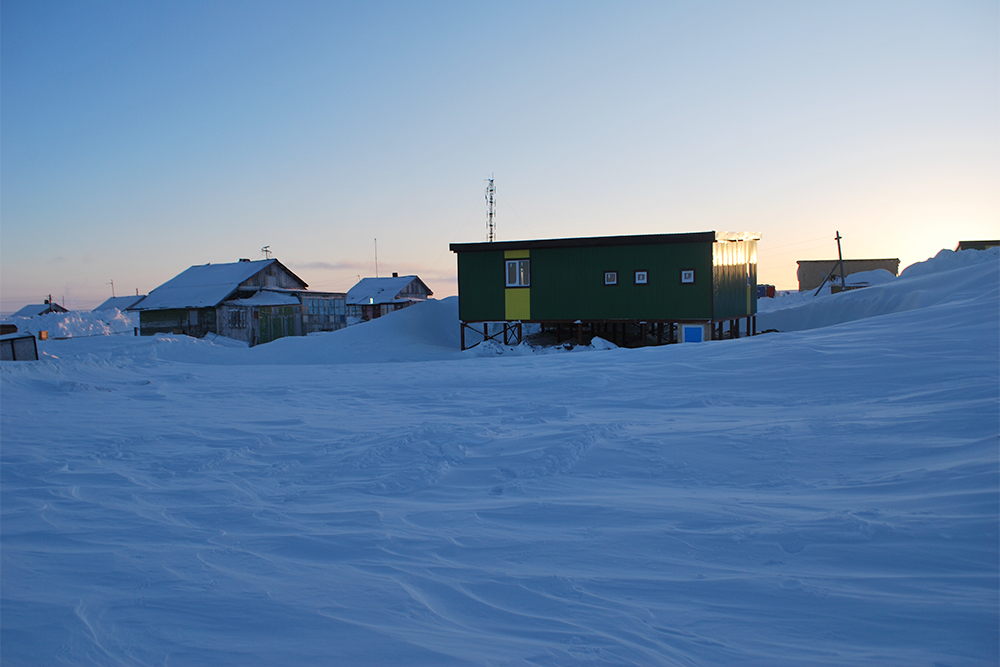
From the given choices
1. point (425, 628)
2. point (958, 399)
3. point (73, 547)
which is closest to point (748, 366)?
point (958, 399)

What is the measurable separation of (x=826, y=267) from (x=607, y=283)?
45794 millimetres

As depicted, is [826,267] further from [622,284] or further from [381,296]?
[622,284]

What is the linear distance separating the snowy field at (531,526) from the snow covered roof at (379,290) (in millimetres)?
37217

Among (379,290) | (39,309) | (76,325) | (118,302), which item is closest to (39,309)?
(39,309)

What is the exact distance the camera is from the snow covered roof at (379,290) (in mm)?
46250

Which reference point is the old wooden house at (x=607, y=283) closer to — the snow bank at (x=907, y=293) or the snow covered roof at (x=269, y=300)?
the snow bank at (x=907, y=293)

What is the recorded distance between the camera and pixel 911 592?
321 centimetres

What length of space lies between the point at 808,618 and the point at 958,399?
Result: 16.4ft

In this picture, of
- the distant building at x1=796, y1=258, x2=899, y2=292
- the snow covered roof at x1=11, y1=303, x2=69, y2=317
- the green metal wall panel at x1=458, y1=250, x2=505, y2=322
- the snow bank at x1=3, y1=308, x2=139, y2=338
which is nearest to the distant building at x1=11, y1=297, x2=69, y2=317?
the snow covered roof at x1=11, y1=303, x2=69, y2=317

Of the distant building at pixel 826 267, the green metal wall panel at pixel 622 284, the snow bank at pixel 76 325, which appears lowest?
the snow bank at pixel 76 325

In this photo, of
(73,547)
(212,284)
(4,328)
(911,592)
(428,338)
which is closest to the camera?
(911,592)

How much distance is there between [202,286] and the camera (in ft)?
116

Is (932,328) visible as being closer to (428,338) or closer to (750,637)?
(750,637)

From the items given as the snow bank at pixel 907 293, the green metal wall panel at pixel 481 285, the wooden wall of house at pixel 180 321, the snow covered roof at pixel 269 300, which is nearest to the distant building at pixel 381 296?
the snow covered roof at pixel 269 300
